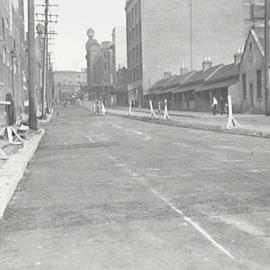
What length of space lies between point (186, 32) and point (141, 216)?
255 feet

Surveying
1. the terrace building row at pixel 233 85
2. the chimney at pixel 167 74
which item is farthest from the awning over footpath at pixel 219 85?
the chimney at pixel 167 74

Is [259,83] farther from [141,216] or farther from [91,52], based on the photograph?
[91,52]

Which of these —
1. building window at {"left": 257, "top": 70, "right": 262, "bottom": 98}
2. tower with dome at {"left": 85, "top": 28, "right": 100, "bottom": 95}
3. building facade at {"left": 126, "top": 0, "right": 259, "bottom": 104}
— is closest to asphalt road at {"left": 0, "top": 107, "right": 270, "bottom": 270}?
building window at {"left": 257, "top": 70, "right": 262, "bottom": 98}

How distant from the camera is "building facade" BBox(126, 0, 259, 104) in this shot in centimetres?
8262

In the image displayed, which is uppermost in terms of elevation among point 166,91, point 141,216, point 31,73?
point 31,73

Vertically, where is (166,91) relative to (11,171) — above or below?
above

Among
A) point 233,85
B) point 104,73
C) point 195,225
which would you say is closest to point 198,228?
point 195,225

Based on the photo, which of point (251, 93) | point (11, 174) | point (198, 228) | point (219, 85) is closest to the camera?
point (198, 228)

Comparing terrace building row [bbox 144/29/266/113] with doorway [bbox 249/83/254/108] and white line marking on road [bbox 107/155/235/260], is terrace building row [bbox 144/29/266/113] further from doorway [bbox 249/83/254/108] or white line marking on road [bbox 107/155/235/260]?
white line marking on road [bbox 107/155/235/260]

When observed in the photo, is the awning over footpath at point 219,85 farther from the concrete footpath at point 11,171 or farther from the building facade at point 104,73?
the building facade at point 104,73

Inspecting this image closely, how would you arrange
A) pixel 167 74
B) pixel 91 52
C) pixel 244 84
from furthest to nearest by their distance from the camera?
pixel 91 52, pixel 167 74, pixel 244 84

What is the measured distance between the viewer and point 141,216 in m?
7.25

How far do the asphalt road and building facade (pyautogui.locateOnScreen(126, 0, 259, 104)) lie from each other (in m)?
70.4

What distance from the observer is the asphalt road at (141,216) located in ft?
17.6
